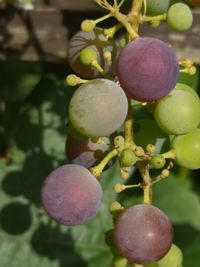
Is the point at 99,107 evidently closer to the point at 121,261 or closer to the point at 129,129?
the point at 129,129

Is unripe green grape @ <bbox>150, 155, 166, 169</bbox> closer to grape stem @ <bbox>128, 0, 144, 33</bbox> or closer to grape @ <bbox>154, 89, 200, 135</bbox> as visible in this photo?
grape @ <bbox>154, 89, 200, 135</bbox>

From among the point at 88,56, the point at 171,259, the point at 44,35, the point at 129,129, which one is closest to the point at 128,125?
the point at 129,129

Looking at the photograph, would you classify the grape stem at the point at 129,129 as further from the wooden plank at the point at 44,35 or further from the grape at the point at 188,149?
the wooden plank at the point at 44,35

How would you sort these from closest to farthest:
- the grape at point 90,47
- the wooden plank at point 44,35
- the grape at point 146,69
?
the grape at point 146,69, the grape at point 90,47, the wooden plank at point 44,35

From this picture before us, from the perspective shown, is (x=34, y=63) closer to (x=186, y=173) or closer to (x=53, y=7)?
(x=53, y=7)

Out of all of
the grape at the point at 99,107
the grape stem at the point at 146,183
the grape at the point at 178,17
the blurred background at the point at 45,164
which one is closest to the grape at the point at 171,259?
the grape stem at the point at 146,183

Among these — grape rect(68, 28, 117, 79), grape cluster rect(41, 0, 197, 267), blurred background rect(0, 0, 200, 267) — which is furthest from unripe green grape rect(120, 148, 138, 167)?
blurred background rect(0, 0, 200, 267)

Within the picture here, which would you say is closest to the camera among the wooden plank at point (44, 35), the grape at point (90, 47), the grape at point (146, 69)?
the grape at point (146, 69)
